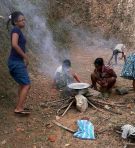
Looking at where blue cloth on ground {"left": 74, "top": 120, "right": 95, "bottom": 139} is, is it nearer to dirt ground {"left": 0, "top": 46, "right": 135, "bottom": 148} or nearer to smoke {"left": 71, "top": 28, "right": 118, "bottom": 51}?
dirt ground {"left": 0, "top": 46, "right": 135, "bottom": 148}

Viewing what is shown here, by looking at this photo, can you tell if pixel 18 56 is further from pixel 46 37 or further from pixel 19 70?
pixel 46 37

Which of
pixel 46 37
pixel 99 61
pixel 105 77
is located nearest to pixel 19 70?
pixel 99 61

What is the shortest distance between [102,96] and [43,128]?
1763 millimetres

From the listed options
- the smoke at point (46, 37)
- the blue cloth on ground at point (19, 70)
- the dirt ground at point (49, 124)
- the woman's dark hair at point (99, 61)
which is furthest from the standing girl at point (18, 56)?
the smoke at point (46, 37)

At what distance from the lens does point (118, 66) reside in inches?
406

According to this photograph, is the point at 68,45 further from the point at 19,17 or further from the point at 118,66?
the point at 19,17

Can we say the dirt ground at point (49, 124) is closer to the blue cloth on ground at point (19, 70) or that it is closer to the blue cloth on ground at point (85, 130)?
the blue cloth on ground at point (85, 130)

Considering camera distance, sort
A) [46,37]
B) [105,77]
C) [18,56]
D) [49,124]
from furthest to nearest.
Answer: [46,37], [105,77], [49,124], [18,56]

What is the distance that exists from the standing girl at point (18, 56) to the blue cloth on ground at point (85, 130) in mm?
994

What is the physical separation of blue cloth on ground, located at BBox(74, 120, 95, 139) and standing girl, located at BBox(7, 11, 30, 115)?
3.26 ft

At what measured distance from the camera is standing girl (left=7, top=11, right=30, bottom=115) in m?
5.73

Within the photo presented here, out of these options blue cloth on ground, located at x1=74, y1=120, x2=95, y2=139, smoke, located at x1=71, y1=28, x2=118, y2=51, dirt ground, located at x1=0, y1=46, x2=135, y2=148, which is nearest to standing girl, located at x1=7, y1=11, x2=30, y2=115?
dirt ground, located at x1=0, y1=46, x2=135, y2=148

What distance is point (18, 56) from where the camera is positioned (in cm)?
591

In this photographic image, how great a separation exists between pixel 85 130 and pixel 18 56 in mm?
1587
